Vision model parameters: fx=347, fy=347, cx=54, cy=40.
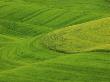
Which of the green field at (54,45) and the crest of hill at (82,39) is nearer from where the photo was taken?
the green field at (54,45)

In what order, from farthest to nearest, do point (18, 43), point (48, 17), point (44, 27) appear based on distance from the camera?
point (48, 17)
point (44, 27)
point (18, 43)

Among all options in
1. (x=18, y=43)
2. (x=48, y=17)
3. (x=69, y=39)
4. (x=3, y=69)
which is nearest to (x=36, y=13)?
(x=48, y=17)

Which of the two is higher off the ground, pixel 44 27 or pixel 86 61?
pixel 86 61

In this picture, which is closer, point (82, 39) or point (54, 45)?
point (54, 45)

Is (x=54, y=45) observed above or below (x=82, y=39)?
below

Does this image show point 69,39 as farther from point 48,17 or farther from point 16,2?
point 16,2

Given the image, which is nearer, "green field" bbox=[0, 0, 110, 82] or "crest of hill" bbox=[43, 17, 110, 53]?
"green field" bbox=[0, 0, 110, 82]
